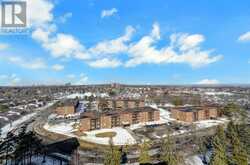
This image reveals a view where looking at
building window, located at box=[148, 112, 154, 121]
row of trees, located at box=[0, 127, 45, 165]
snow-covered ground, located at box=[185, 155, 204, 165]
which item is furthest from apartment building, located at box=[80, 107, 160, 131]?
snow-covered ground, located at box=[185, 155, 204, 165]

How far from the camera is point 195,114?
57.9 m

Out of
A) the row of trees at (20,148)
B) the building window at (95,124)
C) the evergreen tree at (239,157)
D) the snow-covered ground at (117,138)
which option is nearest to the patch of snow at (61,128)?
the building window at (95,124)

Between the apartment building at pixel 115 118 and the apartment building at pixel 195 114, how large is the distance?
218 inches

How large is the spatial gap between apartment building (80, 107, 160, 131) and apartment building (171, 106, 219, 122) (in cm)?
554

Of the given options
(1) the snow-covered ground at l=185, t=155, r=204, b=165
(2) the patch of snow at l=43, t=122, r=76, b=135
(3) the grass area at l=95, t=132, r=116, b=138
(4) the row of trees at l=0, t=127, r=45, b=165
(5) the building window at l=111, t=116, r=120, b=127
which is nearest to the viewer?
(4) the row of trees at l=0, t=127, r=45, b=165

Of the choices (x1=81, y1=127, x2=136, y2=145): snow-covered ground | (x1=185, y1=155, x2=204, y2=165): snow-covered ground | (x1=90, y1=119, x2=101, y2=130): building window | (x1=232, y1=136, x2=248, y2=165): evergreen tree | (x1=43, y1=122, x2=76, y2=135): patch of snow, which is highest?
(x1=232, y1=136, x2=248, y2=165): evergreen tree

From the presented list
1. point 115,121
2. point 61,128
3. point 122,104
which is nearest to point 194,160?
point 115,121

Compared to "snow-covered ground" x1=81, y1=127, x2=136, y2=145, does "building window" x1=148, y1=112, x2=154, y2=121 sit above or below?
above

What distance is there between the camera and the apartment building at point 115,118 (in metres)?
48.4

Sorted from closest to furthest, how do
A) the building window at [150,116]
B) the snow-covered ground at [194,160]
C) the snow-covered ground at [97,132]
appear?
1. the snow-covered ground at [194,160]
2. the snow-covered ground at [97,132]
3. the building window at [150,116]

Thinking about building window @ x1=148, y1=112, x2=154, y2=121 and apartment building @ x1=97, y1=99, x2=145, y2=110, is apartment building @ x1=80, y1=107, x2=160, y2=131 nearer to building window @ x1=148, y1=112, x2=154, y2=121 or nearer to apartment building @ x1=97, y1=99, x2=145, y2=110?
building window @ x1=148, y1=112, x2=154, y2=121

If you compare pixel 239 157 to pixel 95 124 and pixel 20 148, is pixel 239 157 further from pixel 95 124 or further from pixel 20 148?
pixel 95 124

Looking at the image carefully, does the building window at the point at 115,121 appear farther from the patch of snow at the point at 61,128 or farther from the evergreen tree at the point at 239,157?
the evergreen tree at the point at 239,157

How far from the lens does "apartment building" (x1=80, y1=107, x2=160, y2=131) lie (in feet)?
159
